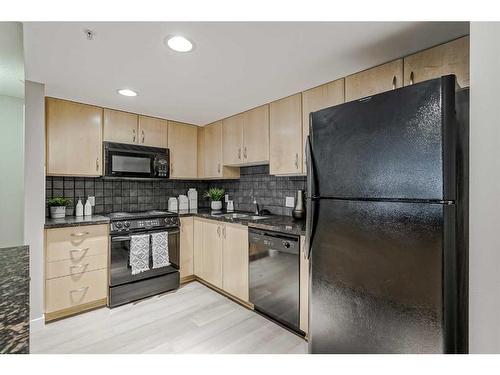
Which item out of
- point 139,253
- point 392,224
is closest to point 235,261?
point 139,253

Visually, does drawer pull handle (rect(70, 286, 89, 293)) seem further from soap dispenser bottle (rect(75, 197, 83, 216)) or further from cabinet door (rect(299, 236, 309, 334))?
cabinet door (rect(299, 236, 309, 334))

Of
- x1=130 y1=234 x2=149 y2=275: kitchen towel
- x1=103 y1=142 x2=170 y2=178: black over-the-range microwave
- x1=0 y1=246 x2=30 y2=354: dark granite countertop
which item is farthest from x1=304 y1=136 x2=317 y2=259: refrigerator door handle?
x1=103 y1=142 x2=170 y2=178: black over-the-range microwave

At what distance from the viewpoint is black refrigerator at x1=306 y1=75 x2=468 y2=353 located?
0.95m

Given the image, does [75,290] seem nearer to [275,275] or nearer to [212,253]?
[212,253]

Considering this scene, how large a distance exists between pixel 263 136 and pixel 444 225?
1.81 metres

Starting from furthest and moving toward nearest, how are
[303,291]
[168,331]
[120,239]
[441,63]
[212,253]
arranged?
[212,253] < [120,239] < [168,331] < [303,291] < [441,63]

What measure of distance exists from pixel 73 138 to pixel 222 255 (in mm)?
1927

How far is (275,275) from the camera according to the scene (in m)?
2.07

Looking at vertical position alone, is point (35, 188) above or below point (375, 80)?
below

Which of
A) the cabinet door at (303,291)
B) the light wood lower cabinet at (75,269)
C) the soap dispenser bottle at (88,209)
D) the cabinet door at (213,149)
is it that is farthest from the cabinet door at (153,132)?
the cabinet door at (303,291)

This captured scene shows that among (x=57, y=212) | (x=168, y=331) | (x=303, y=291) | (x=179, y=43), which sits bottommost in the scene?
(x=168, y=331)

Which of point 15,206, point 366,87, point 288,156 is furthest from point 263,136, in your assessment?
point 15,206

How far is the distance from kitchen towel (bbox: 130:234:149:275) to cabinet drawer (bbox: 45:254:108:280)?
24 centimetres
